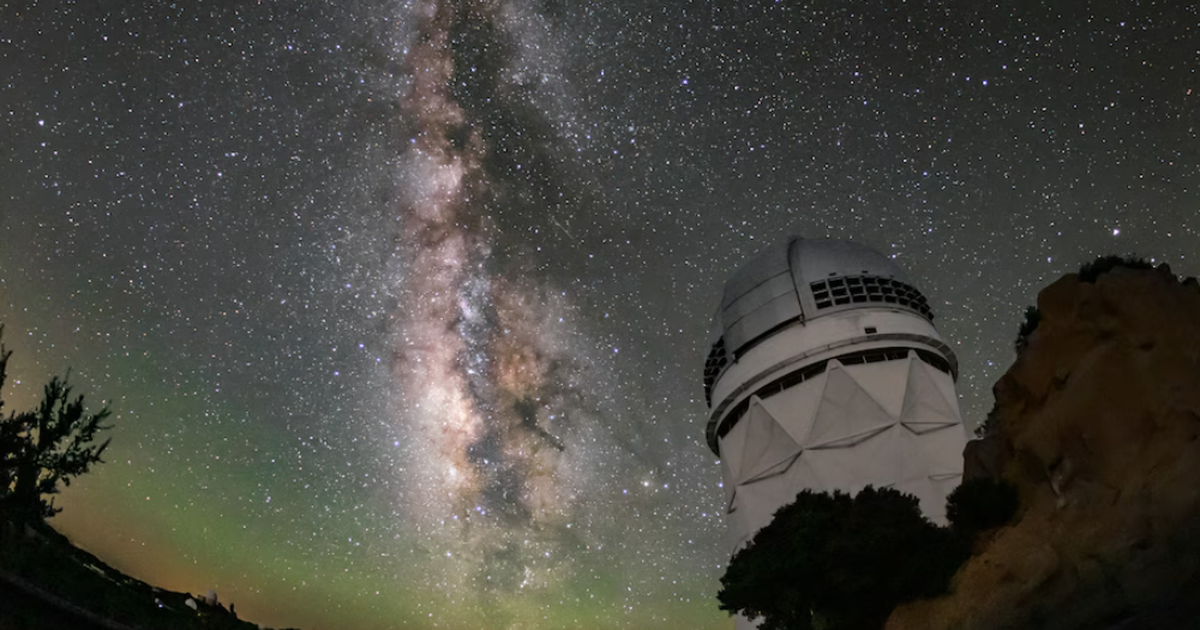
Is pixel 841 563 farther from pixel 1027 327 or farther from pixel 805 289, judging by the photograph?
pixel 805 289

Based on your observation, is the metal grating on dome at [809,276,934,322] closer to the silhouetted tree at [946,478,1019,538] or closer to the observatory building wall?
the observatory building wall

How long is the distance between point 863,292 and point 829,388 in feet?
13.3

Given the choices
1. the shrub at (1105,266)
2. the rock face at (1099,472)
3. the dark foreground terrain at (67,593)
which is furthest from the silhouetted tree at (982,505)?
the dark foreground terrain at (67,593)

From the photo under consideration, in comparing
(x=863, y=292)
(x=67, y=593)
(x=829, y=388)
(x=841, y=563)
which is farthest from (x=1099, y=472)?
(x=67, y=593)

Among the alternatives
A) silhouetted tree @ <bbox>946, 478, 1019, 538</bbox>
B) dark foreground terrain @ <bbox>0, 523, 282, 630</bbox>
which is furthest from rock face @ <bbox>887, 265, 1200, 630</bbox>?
dark foreground terrain @ <bbox>0, 523, 282, 630</bbox>

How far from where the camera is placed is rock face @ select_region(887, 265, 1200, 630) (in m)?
11.2

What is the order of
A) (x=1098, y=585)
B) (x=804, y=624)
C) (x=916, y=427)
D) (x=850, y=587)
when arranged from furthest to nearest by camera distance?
(x=916, y=427)
(x=804, y=624)
(x=850, y=587)
(x=1098, y=585)

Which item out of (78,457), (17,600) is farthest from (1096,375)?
(78,457)

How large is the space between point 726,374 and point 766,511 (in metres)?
5.10

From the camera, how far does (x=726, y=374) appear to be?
28516 mm

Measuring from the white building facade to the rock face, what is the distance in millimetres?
10084

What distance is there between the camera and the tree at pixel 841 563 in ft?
48.9

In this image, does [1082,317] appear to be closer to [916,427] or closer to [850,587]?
[850,587]

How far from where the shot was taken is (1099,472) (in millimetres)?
12422
